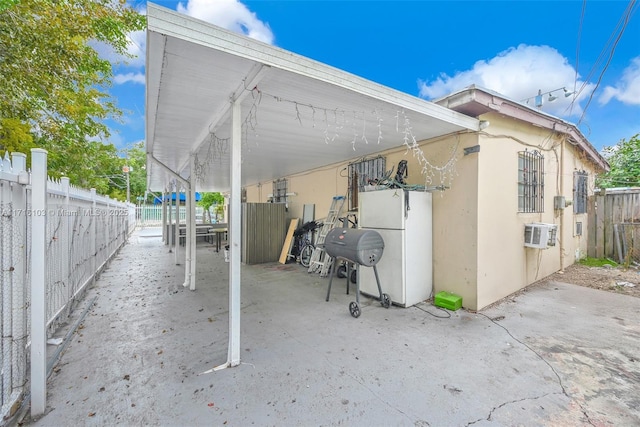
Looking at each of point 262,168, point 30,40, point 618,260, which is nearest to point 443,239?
point 262,168

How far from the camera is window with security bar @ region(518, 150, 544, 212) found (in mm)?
4609

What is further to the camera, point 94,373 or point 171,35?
point 94,373

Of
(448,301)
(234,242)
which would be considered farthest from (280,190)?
(234,242)

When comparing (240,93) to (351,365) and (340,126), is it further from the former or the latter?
(351,365)

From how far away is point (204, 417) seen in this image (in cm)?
182

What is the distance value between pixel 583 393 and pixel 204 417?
2.95 meters

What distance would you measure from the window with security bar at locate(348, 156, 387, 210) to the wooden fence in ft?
22.2

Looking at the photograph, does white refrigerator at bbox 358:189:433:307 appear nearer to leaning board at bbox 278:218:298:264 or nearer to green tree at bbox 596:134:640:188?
leaning board at bbox 278:218:298:264

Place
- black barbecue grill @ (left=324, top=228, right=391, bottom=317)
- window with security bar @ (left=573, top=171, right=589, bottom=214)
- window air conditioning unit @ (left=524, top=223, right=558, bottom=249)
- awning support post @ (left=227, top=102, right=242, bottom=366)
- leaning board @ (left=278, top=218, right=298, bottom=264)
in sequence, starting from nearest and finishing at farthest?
awning support post @ (left=227, top=102, right=242, bottom=366), black barbecue grill @ (left=324, top=228, right=391, bottom=317), window air conditioning unit @ (left=524, top=223, right=558, bottom=249), window with security bar @ (left=573, top=171, right=589, bottom=214), leaning board @ (left=278, top=218, right=298, bottom=264)

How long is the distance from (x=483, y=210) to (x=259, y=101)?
344cm

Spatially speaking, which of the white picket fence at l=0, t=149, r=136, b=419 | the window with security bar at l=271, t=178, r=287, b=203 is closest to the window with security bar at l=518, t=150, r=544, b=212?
the white picket fence at l=0, t=149, r=136, b=419

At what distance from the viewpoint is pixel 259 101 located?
2859mm

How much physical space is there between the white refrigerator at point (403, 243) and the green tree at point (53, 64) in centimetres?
517

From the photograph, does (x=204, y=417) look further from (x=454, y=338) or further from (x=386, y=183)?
(x=386, y=183)
